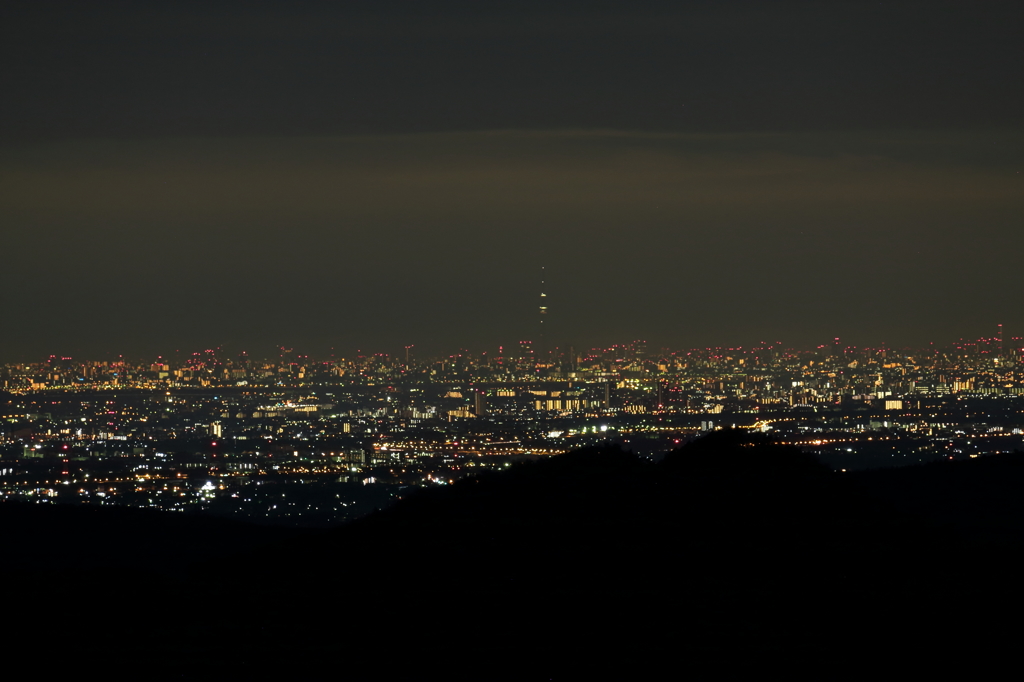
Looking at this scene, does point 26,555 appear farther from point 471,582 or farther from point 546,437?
point 546,437

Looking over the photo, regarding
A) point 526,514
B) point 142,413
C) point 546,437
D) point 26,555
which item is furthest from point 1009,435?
point 142,413

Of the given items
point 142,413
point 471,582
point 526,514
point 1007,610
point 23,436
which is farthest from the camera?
point 142,413

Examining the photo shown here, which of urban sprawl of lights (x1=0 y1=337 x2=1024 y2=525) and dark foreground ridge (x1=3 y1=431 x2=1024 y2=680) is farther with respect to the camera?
urban sprawl of lights (x1=0 y1=337 x2=1024 y2=525)

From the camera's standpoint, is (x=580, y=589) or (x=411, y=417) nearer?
(x=580, y=589)

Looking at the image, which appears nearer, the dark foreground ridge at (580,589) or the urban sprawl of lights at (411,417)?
the dark foreground ridge at (580,589)

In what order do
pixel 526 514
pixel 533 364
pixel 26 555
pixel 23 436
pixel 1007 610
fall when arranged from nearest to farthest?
pixel 1007 610 → pixel 526 514 → pixel 26 555 → pixel 23 436 → pixel 533 364

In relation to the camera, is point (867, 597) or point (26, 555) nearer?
point (867, 597)

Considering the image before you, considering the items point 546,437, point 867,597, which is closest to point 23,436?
point 546,437
